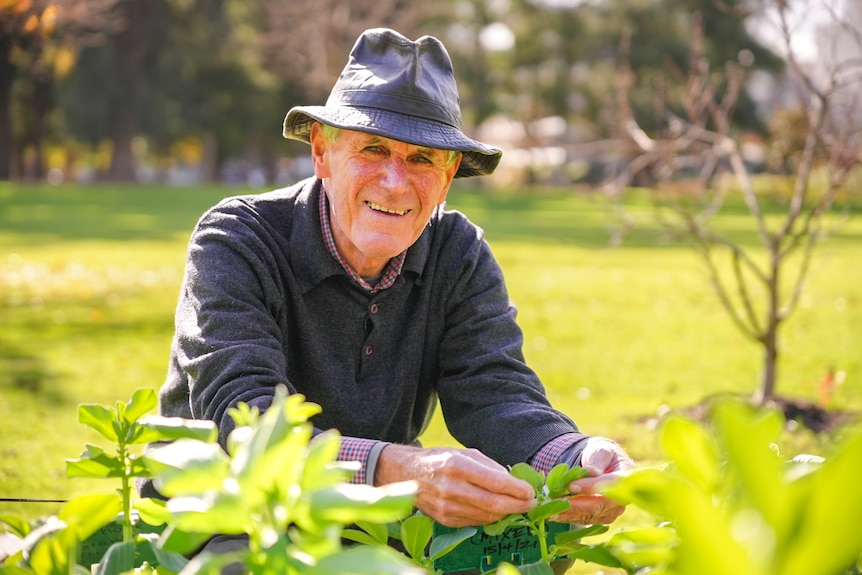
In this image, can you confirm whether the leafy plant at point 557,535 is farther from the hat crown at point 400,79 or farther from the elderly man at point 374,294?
the hat crown at point 400,79

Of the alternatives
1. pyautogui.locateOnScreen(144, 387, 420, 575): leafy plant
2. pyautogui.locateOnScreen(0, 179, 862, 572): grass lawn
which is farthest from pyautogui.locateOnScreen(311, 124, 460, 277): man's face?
pyautogui.locateOnScreen(0, 179, 862, 572): grass lawn

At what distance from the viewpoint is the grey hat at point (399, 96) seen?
239 centimetres

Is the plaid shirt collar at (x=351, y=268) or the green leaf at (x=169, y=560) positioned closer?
the green leaf at (x=169, y=560)

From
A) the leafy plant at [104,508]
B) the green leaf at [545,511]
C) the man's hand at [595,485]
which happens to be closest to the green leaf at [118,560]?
the leafy plant at [104,508]

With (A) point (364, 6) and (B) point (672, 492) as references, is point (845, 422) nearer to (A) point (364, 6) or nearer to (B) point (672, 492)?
(B) point (672, 492)

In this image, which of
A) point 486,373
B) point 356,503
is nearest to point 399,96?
point 486,373

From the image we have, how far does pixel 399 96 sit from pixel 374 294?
58 cm

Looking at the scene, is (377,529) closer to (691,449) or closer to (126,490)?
(126,490)

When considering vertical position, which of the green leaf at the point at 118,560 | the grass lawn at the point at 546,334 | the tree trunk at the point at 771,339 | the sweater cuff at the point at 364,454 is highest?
the green leaf at the point at 118,560

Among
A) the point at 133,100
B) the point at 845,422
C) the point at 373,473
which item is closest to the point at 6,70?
the point at 133,100

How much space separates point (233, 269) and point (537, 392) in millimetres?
838

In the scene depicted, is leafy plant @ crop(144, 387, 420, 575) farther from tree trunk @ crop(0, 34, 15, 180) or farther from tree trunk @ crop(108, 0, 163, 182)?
tree trunk @ crop(108, 0, 163, 182)

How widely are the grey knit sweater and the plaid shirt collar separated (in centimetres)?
2

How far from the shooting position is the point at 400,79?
2453mm
